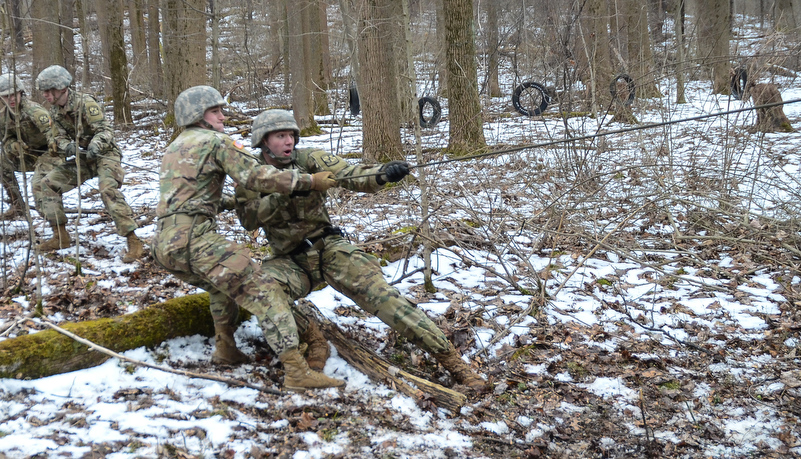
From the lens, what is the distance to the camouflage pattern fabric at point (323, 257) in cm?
388

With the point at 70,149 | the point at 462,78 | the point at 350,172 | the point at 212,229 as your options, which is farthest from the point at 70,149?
the point at 462,78

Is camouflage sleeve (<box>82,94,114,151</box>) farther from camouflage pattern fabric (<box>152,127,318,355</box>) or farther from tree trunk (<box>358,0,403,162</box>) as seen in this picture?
tree trunk (<box>358,0,403,162</box>)

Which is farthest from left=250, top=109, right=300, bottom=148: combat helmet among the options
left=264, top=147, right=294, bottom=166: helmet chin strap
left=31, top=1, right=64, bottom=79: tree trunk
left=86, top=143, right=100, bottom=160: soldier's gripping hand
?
left=31, top=1, right=64, bottom=79: tree trunk

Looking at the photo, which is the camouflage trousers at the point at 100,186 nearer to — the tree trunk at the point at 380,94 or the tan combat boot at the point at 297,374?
the tan combat boot at the point at 297,374

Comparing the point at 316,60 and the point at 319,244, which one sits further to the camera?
the point at 316,60

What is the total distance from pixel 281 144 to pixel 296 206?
0.43 meters

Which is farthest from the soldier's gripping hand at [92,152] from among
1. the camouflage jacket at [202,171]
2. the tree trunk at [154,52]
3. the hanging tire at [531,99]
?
the tree trunk at [154,52]

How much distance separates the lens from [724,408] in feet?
11.7

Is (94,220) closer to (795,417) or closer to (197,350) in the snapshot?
(197,350)

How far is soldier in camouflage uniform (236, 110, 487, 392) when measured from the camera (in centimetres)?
385

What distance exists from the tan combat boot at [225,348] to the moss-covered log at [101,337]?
1.25 ft

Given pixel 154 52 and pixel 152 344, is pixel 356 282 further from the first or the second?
pixel 154 52

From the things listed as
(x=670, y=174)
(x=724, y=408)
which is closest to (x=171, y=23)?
(x=670, y=174)

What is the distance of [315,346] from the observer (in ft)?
13.4
